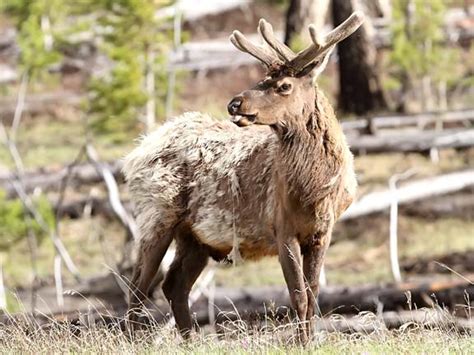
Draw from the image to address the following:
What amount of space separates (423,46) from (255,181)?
17.4 meters

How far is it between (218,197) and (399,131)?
583 inches

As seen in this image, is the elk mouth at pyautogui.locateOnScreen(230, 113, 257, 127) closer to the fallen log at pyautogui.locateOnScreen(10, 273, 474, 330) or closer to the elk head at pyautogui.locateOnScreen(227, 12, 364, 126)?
the elk head at pyautogui.locateOnScreen(227, 12, 364, 126)

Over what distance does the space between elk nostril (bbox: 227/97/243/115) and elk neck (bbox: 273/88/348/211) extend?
67 centimetres

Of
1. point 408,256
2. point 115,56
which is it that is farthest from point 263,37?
point 115,56

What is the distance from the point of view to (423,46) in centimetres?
2786

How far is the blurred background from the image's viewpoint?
19.1 meters

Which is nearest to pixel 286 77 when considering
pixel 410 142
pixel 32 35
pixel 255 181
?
pixel 255 181

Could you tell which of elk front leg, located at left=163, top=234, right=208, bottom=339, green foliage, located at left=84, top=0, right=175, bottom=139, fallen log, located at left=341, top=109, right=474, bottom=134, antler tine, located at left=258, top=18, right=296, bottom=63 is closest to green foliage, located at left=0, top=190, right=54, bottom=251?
green foliage, located at left=84, top=0, right=175, bottom=139

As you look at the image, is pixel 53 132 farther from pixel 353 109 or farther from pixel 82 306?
pixel 82 306

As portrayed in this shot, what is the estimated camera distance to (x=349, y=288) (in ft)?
52.5

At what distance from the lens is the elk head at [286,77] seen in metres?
9.97

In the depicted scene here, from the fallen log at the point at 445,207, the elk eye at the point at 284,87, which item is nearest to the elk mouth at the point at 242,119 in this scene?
the elk eye at the point at 284,87

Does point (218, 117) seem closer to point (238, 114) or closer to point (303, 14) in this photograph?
point (303, 14)

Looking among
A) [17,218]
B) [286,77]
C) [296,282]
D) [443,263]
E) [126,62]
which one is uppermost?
[286,77]
